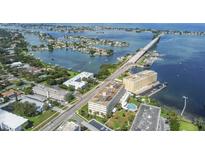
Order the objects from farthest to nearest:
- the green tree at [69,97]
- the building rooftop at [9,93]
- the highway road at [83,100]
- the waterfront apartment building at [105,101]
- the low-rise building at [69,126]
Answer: the building rooftop at [9,93] → the green tree at [69,97] → the waterfront apartment building at [105,101] → the highway road at [83,100] → the low-rise building at [69,126]

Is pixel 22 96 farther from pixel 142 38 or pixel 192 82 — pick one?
pixel 142 38

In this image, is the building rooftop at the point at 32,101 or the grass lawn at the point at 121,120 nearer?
the grass lawn at the point at 121,120

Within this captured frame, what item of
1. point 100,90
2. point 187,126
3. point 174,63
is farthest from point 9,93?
point 174,63

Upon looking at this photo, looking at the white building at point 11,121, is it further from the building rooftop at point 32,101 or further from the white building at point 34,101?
the building rooftop at point 32,101

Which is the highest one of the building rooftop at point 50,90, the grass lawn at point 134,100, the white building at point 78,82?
the white building at point 78,82

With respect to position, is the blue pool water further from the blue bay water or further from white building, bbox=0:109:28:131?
white building, bbox=0:109:28:131

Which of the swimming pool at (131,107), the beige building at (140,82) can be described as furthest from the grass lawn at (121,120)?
the beige building at (140,82)

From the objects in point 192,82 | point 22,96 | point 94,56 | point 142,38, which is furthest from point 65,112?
point 142,38
